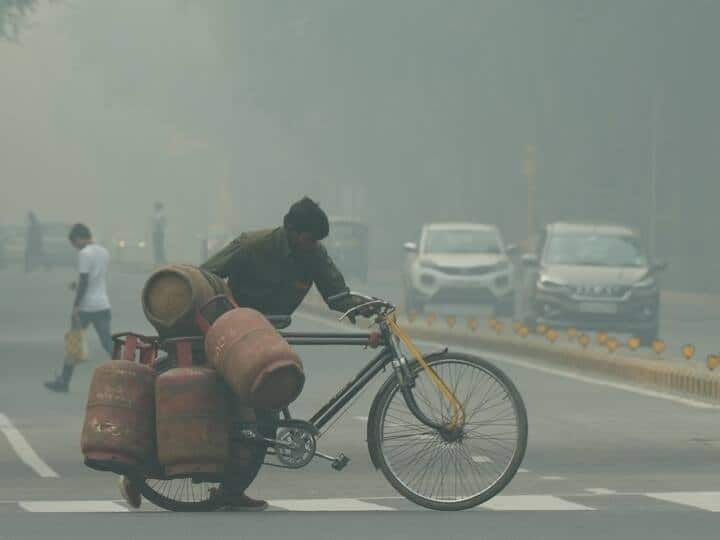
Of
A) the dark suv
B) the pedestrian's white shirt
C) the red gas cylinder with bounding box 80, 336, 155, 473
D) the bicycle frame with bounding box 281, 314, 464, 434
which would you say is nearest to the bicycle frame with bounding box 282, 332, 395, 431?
the bicycle frame with bounding box 281, 314, 464, 434

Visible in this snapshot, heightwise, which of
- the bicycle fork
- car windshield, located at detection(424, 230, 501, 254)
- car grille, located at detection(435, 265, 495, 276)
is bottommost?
car grille, located at detection(435, 265, 495, 276)

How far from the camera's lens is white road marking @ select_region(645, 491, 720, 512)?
38.5 ft

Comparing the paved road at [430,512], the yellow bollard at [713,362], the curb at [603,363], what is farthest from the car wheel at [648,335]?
the yellow bollard at [713,362]

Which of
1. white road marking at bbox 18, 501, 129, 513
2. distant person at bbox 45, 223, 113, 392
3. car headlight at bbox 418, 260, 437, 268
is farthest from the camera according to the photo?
car headlight at bbox 418, 260, 437, 268

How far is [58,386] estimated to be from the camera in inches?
865

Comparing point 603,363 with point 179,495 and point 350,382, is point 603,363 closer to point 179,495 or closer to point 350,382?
point 350,382

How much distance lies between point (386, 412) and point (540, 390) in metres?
10.3

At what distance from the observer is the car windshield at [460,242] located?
1559 inches

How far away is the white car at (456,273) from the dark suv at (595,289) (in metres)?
4.51

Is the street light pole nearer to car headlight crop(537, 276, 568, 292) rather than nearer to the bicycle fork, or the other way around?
car headlight crop(537, 276, 568, 292)

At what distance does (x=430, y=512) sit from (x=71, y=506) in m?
2.02

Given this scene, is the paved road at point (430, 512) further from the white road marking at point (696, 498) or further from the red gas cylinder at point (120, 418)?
the red gas cylinder at point (120, 418)

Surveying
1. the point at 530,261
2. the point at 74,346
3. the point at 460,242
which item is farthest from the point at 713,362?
the point at 460,242

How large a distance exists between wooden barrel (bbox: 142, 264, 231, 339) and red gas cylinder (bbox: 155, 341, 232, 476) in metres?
0.20
